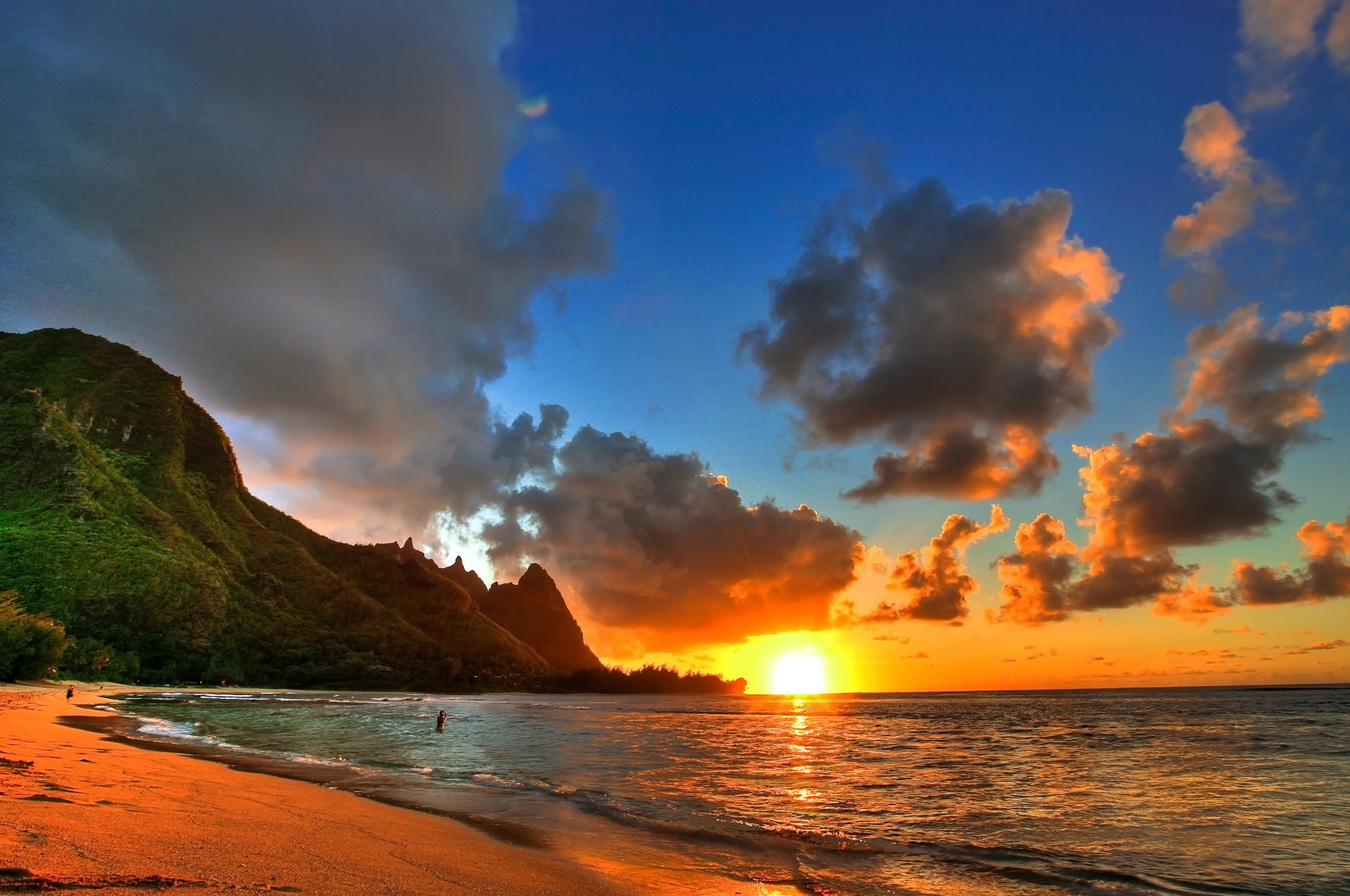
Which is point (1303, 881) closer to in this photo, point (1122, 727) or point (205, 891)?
point (205, 891)

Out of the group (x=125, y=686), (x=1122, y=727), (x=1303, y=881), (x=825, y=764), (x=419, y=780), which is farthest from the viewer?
(x=125, y=686)

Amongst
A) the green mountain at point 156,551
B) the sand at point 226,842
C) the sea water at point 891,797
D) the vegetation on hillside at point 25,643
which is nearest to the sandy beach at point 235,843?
the sand at point 226,842

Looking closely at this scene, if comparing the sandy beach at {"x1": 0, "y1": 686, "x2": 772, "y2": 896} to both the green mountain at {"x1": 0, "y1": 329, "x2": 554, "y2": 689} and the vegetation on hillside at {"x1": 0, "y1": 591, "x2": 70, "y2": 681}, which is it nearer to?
the vegetation on hillside at {"x1": 0, "y1": 591, "x2": 70, "y2": 681}

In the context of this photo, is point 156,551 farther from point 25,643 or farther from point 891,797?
point 891,797

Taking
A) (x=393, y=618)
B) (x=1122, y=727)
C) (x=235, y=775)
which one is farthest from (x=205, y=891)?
(x=393, y=618)

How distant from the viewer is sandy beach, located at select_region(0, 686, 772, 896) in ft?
21.9

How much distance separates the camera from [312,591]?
156500 millimetres

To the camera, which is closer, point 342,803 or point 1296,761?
point 342,803

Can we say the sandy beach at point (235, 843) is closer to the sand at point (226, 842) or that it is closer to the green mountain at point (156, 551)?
the sand at point (226, 842)

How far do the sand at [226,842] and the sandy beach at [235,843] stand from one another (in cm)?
3

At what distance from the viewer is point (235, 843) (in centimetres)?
884

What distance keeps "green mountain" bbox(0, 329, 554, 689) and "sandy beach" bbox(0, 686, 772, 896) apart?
87.1 metres

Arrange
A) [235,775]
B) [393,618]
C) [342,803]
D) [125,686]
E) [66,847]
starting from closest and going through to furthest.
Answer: [66,847], [342,803], [235,775], [125,686], [393,618]

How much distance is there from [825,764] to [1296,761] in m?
24.5
